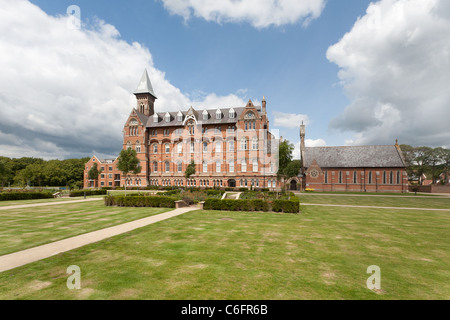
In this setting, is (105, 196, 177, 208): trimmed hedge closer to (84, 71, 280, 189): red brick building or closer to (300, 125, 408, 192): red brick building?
(84, 71, 280, 189): red brick building

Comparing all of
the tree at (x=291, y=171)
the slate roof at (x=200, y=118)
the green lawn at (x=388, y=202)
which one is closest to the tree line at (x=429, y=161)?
the tree at (x=291, y=171)

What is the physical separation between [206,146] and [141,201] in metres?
32.5

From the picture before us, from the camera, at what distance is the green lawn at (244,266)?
17.6 ft

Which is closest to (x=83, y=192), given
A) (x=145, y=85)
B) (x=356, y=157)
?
(x=145, y=85)

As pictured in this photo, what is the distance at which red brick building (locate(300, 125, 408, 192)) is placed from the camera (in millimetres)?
51688

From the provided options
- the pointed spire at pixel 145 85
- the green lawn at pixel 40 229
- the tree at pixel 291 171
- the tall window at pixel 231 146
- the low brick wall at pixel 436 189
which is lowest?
the low brick wall at pixel 436 189

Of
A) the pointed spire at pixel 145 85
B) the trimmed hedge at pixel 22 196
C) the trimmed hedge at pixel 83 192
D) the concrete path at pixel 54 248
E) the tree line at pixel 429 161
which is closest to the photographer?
the concrete path at pixel 54 248

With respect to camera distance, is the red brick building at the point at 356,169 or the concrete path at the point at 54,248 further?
the red brick building at the point at 356,169

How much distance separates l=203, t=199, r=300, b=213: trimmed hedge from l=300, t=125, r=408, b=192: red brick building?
132 ft

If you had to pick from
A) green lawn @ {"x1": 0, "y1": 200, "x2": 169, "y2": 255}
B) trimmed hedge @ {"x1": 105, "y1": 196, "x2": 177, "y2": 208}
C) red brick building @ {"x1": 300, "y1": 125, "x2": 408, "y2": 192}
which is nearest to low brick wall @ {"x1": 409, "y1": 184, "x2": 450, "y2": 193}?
red brick building @ {"x1": 300, "y1": 125, "x2": 408, "y2": 192}

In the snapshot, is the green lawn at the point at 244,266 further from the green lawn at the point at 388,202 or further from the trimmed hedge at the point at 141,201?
the green lawn at the point at 388,202

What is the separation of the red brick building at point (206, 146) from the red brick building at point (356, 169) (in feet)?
47.7

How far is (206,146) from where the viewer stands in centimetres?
5328
